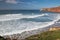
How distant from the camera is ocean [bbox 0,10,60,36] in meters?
2.54

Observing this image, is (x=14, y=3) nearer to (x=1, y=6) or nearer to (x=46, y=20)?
(x=1, y=6)

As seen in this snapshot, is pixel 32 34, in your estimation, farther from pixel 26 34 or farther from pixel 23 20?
pixel 23 20

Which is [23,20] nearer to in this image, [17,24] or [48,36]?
[17,24]

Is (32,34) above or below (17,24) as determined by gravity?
below

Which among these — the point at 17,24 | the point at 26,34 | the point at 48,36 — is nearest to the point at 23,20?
the point at 17,24

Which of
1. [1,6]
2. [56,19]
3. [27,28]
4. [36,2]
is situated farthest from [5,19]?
[56,19]

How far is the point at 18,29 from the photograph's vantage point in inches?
100

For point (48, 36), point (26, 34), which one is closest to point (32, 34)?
point (26, 34)

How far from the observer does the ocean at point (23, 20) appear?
2545mm

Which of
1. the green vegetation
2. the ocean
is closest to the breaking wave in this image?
the ocean

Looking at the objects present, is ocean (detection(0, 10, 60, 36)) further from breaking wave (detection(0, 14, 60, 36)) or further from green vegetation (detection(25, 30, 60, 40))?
green vegetation (detection(25, 30, 60, 40))

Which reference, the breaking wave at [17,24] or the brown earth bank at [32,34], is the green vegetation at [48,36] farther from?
the breaking wave at [17,24]

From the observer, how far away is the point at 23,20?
259 centimetres

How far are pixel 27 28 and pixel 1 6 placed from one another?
1.84ft
